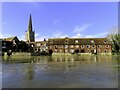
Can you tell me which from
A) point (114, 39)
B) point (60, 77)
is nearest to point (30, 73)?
point (60, 77)

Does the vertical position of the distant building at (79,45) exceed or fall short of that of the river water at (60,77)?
it exceeds it

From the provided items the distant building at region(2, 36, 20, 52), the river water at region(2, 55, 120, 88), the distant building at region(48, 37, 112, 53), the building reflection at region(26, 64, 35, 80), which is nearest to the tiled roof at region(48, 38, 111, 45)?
the distant building at region(48, 37, 112, 53)

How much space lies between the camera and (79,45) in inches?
3669

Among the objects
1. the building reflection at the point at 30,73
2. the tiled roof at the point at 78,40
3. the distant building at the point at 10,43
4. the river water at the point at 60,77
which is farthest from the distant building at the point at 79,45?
the building reflection at the point at 30,73

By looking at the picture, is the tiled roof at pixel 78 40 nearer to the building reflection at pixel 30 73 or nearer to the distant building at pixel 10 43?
the distant building at pixel 10 43

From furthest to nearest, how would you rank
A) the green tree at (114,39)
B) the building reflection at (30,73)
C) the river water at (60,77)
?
the green tree at (114,39) → the building reflection at (30,73) → the river water at (60,77)

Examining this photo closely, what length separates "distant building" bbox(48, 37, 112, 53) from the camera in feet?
303

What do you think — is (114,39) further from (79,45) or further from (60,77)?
(60,77)

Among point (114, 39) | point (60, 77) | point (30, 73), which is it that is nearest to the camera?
point (60, 77)

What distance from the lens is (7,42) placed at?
97.1m

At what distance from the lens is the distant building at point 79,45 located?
9238 cm

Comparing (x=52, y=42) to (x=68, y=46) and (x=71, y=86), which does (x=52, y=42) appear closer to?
(x=68, y=46)

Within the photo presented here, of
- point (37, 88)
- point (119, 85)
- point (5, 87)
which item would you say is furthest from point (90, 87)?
point (5, 87)

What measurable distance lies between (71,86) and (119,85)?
2.35 metres
